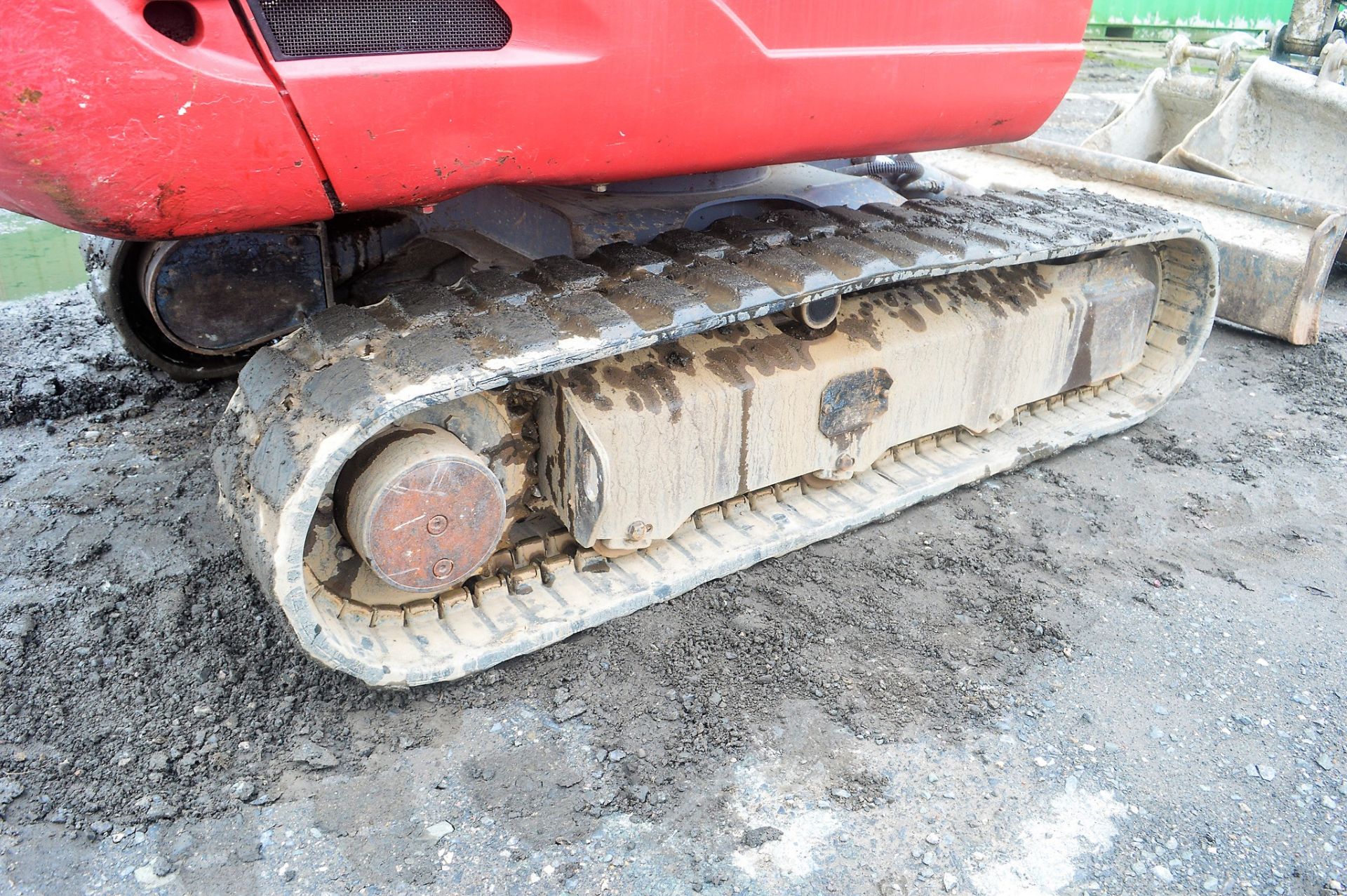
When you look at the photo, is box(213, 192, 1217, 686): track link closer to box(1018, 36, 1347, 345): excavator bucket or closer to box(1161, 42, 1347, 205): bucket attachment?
box(1018, 36, 1347, 345): excavator bucket

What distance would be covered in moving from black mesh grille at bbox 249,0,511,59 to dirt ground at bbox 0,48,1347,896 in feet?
4.19

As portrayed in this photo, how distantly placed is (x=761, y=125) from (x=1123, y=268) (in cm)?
181

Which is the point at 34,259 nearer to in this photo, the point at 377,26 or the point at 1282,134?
the point at 377,26

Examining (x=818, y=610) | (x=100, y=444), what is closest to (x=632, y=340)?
(x=818, y=610)

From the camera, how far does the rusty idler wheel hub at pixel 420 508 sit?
6.32 ft

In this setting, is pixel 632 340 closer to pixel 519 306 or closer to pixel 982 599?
pixel 519 306

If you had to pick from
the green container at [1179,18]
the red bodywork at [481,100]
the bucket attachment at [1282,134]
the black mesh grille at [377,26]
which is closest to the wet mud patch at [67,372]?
the red bodywork at [481,100]

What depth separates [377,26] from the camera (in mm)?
1593

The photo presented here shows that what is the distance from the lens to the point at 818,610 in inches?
96.5

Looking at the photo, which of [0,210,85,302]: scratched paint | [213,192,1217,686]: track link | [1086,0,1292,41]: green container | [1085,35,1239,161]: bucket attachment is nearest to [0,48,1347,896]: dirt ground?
[213,192,1217,686]: track link

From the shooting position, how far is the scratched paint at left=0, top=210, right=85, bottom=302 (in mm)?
4391

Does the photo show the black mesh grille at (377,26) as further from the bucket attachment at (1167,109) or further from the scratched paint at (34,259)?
the bucket attachment at (1167,109)

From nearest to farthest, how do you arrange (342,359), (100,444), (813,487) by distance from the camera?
(342,359) → (813,487) → (100,444)

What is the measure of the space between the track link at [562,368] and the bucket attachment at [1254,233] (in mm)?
1118
